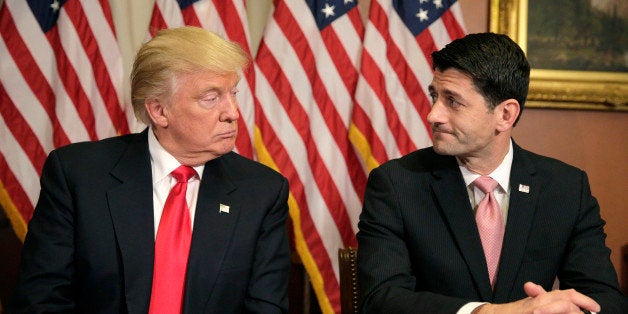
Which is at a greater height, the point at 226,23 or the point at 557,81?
the point at 226,23

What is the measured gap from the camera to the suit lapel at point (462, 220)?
2525 mm

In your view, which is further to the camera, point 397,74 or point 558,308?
point 397,74

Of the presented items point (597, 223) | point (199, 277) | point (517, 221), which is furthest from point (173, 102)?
point (597, 223)

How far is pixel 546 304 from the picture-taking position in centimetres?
216

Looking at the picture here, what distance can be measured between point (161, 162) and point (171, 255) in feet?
1.14

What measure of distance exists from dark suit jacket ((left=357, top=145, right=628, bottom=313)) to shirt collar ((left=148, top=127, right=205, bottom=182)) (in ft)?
2.32

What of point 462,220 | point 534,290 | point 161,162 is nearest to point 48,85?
point 161,162

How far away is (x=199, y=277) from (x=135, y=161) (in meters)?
0.48

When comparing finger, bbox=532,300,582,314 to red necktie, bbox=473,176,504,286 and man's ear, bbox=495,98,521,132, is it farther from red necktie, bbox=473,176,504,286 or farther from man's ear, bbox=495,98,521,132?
man's ear, bbox=495,98,521,132

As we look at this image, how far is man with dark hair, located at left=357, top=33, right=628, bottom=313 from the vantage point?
2549mm

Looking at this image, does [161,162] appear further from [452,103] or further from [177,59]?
[452,103]

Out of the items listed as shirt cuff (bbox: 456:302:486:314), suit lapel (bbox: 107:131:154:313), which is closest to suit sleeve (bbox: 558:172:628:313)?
shirt cuff (bbox: 456:302:486:314)

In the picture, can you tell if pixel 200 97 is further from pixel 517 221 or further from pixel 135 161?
pixel 517 221

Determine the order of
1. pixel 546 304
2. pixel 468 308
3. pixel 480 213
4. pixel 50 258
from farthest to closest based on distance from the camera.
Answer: pixel 480 213
pixel 50 258
pixel 468 308
pixel 546 304
